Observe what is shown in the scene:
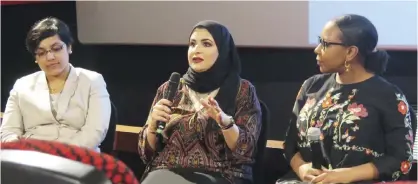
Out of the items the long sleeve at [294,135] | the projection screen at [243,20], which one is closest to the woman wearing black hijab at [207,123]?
the long sleeve at [294,135]

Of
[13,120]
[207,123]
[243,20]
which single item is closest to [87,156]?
[207,123]

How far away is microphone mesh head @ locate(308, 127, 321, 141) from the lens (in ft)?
6.13

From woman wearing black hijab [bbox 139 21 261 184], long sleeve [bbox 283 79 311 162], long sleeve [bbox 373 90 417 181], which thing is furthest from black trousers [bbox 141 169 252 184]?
long sleeve [bbox 373 90 417 181]

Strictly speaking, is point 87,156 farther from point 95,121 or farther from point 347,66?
point 95,121

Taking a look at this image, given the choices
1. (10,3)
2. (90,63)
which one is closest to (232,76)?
(90,63)

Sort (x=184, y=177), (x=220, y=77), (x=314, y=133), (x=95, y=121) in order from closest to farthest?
(x=314, y=133)
(x=184, y=177)
(x=220, y=77)
(x=95, y=121)

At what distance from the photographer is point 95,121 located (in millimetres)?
2225

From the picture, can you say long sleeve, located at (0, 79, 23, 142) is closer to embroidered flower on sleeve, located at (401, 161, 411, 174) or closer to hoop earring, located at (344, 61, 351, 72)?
hoop earring, located at (344, 61, 351, 72)

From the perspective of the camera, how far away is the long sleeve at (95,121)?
2.20 m

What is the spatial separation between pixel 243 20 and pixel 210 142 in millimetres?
1089

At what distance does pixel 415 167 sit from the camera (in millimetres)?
2371

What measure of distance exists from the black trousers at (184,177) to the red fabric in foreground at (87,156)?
39.1 inches

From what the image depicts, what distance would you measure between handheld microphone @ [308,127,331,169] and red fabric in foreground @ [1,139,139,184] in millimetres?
1004

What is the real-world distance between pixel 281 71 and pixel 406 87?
63 cm
